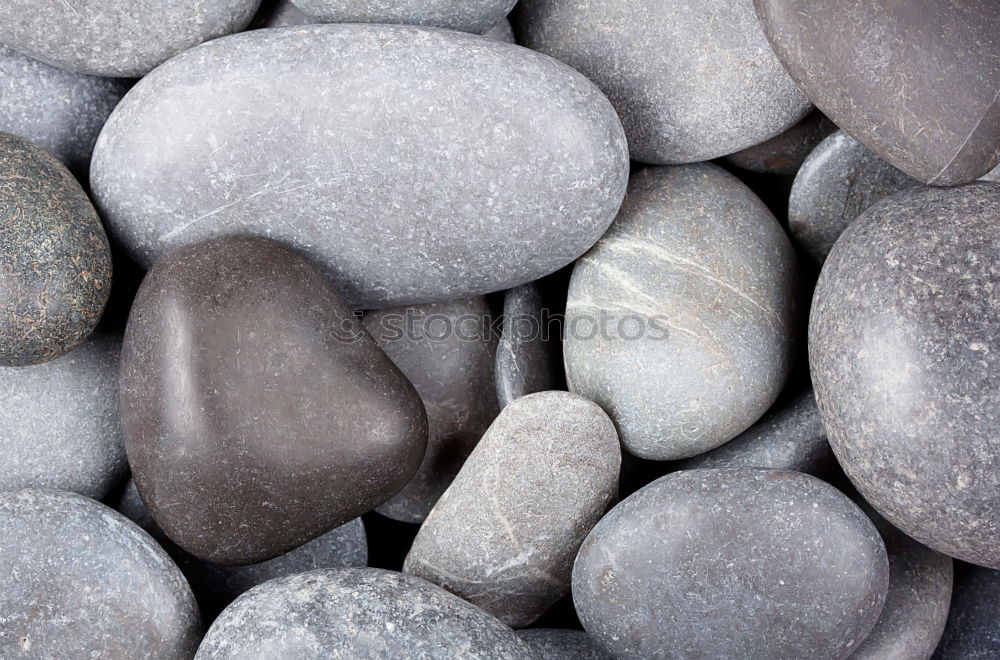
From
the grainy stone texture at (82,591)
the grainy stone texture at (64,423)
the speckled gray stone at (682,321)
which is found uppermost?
the speckled gray stone at (682,321)

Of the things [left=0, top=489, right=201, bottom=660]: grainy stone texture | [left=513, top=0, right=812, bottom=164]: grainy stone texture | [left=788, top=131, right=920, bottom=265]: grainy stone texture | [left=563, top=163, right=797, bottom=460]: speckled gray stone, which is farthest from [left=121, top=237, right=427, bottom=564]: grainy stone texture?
[left=788, top=131, right=920, bottom=265]: grainy stone texture

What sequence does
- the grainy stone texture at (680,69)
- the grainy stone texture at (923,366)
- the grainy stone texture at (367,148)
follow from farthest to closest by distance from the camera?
the grainy stone texture at (680,69) → the grainy stone texture at (367,148) → the grainy stone texture at (923,366)

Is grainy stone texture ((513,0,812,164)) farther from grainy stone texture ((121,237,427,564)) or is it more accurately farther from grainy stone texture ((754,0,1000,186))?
grainy stone texture ((121,237,427,564))

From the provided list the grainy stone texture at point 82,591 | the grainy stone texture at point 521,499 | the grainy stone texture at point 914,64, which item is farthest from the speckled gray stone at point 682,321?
the grainy stone texture at point 82,591

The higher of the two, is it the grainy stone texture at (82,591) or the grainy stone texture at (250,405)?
the grainy stone texture at (250,405)

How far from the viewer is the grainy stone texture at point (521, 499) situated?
1211 mm

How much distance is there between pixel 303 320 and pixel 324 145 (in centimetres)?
23

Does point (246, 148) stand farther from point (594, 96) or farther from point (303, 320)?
point (594, 96)

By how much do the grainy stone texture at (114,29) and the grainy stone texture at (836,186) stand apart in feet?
2.89

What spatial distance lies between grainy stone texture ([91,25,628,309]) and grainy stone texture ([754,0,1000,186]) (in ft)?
0.92

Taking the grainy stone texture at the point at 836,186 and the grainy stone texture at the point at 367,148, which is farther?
the grainy stone texture at the point at 836,186

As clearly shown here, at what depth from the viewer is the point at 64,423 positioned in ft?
4.11

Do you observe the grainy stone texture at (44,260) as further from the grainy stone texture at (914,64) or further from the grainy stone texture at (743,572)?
the grainy stone texture at (914,64)

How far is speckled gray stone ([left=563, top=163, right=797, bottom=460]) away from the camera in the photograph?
1.23 meters
